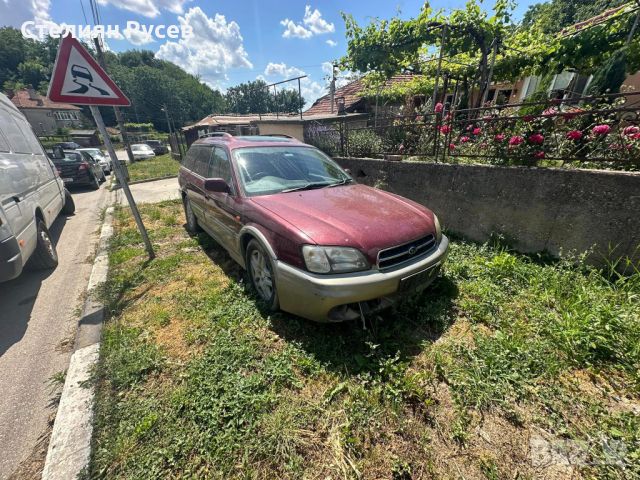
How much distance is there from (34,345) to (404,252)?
3.59 meters

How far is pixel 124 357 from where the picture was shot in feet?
7.32

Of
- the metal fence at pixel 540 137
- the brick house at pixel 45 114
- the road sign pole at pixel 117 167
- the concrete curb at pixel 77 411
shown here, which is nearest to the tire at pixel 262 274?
the concrete curb at pixel 77 411

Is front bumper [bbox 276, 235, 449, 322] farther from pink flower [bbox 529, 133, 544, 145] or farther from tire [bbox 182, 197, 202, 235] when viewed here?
tire [bbox 182, 197, 202, 235]

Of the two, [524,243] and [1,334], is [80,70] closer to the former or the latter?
[1,334]

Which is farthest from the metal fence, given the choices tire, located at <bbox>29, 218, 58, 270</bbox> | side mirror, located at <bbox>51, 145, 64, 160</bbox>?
side mirror, located at <bbox>51, 145, 64, 160</bbox>

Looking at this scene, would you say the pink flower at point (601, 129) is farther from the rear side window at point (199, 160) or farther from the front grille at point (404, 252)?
the rear side window at point (199, 160)

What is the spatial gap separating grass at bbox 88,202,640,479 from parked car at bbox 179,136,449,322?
1.32 ft

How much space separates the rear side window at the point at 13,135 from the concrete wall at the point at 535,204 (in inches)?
242

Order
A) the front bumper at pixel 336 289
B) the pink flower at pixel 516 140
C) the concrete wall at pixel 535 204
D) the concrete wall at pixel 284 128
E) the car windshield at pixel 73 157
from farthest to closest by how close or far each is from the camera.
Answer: the concrete wall at pixel 284 128 < the car windshield at pixel 73 157 < the pink flower at pixel 516 140 < the concrete wall at pixel 535 204 < the front bumper at pixel 336 289

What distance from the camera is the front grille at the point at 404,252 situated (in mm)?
2133

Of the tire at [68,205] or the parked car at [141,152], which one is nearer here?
the tire at [68,205]

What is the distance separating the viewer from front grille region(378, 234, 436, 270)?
213cm

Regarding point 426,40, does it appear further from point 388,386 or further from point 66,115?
point 66,115

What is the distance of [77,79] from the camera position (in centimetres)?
301
